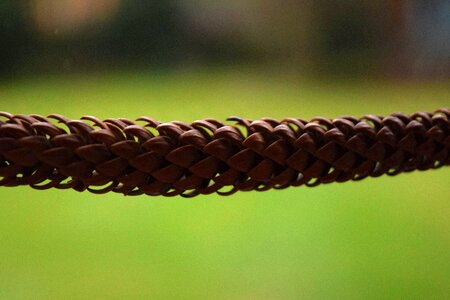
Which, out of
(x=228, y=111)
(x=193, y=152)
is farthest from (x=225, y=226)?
(x=193, y=152)

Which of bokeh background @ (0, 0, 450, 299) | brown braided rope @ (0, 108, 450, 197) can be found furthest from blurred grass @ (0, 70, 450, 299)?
brown braided rope @ (0, 108, 450, 197)

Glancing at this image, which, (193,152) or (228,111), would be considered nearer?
(193,152)

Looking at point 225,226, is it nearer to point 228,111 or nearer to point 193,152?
point 228,111

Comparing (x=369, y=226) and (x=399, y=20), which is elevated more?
(x=399, y=20)

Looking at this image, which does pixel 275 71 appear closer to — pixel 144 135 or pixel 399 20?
pixel 399 20

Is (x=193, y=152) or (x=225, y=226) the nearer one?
(x=193, y=152)

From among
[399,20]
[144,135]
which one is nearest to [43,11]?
[144,135]
